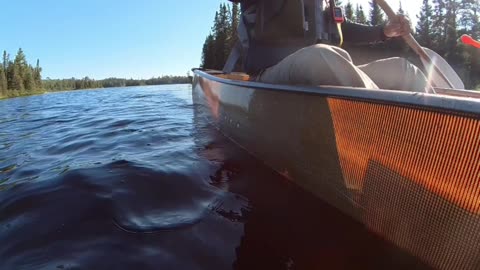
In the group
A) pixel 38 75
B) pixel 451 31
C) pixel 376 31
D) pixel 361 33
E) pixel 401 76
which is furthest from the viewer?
pixel 38 75

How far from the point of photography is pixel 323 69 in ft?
6.06

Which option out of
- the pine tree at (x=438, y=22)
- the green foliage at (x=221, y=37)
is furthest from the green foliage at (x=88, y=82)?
the pine tree at (x=438, y=22)

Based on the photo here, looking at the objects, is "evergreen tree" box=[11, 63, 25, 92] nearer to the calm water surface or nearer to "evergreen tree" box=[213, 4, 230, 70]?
"evergreen tree" box=[213, 4, 230, 70]

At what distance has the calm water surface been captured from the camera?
137 centimetres

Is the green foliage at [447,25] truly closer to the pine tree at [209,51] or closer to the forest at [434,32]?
the forest at [434,32]

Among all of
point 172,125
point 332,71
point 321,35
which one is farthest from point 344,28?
point 172,125

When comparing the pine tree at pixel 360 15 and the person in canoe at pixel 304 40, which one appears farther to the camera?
the pine tree at pixel 360 15

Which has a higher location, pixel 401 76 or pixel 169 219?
pixel 401 76

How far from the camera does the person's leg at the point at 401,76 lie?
2225 millimetres

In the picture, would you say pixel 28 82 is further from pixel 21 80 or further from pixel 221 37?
pixel 221 37

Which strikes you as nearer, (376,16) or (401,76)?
(401,76)

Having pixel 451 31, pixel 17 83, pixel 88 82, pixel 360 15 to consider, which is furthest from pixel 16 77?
pixel 451 31

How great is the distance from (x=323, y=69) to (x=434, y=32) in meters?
44.5

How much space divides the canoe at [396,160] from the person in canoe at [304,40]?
0.21m
